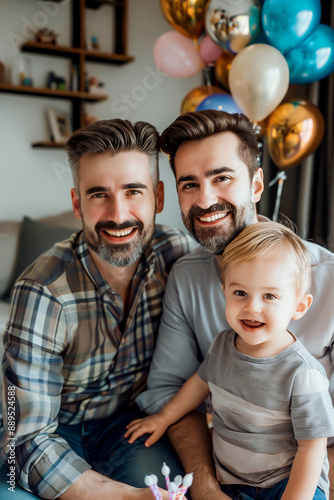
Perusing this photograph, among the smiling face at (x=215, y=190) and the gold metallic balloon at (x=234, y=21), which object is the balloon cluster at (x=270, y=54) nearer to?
the gold metallic balloon at (x=234, y=21)

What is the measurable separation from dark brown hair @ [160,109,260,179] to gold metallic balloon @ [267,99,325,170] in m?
0.94

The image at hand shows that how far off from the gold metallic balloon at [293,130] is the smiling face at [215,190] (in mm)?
1017

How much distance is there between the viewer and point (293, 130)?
2.22m

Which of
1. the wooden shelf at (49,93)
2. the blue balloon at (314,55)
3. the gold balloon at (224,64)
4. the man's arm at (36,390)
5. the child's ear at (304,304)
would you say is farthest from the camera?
the wooden shelf at (49,93)

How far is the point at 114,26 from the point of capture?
3574 mm

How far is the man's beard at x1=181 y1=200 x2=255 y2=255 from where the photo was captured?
1.25 meters

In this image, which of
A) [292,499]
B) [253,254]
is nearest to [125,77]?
[253,254]

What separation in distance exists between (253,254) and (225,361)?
0.86 ft

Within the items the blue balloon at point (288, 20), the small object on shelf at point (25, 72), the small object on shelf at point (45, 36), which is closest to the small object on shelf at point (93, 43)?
the small object on shelf at point (45, 36)

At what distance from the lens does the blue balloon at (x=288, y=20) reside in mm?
2016

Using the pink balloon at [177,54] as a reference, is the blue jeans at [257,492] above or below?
below

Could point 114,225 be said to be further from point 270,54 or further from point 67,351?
point 270,54

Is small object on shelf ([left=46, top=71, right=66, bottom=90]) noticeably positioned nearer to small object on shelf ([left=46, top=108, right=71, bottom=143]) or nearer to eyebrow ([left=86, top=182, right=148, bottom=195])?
small object on shelf ([left=46, top=108, right=71, bottom=143])

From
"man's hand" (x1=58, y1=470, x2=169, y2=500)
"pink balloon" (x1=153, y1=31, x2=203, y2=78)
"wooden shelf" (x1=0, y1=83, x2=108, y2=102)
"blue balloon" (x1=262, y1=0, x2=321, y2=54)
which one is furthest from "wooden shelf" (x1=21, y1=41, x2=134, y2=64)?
"man's hand" (x1=58, y1=470, x2=169, y2=500)
